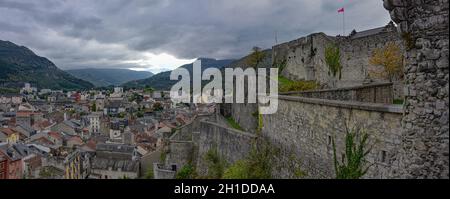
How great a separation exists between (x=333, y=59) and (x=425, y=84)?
18.7 meters

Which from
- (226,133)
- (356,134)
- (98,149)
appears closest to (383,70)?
(226,133)

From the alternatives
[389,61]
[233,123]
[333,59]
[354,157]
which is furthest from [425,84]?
[233,123]

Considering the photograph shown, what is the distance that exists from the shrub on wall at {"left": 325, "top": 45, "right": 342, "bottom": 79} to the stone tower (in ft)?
57.6

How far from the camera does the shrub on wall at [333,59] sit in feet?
72.9

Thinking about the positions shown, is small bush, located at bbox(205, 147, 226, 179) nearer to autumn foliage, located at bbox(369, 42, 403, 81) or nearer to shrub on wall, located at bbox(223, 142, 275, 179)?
shrub on wall, located at bbox(223, 142, 275, 179)

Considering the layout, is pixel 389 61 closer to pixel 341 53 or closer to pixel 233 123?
pixel 341 53

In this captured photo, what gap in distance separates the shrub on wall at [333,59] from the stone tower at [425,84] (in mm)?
17570

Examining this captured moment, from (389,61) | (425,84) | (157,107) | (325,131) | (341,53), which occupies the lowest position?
(157,107)

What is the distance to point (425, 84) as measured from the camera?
4688 millimetres

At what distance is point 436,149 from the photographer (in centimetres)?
457

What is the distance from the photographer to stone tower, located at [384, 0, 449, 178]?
4.50 metres

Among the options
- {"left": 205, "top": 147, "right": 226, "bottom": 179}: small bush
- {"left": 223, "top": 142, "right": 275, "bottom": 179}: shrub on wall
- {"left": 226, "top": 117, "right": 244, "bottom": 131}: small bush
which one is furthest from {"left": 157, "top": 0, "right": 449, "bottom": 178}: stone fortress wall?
{"left": 226, "top": 117, "right": 244, "bottom": 131}: small bush
